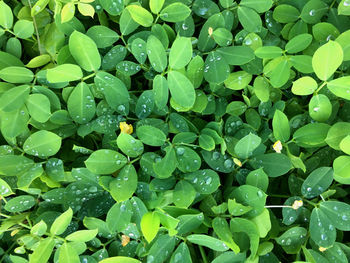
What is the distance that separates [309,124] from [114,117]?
2.20 feet

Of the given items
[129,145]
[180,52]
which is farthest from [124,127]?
[180,52]

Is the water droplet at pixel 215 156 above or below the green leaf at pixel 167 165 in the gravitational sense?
below

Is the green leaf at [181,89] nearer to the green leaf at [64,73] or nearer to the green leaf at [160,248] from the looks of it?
the green leaf at [64,73]

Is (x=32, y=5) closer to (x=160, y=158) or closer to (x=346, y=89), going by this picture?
(x=160, y=158)

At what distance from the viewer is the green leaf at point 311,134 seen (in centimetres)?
115

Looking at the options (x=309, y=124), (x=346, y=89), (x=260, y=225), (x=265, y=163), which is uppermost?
(x=346, y=89)

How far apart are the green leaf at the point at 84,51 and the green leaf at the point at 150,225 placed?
0.53 metres

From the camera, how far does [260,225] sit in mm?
1095

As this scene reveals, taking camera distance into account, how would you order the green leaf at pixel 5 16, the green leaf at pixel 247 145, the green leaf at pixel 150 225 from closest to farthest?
the green leaf at pixel 150 225, the green leaf at pixel 247 145, the green leaf at pixel 5 16

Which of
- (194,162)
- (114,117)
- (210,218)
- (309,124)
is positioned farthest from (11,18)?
(309,124)

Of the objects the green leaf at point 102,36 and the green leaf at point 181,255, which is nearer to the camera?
the green leaf at point 181,255

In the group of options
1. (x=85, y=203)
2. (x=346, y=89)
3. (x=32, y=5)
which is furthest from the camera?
(x=32, y=5)

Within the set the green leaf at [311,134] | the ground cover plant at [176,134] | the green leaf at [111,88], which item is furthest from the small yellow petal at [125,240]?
the green leaf at [311,134]

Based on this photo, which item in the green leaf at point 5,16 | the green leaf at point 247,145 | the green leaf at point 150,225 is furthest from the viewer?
the green leaf at point 5,16
